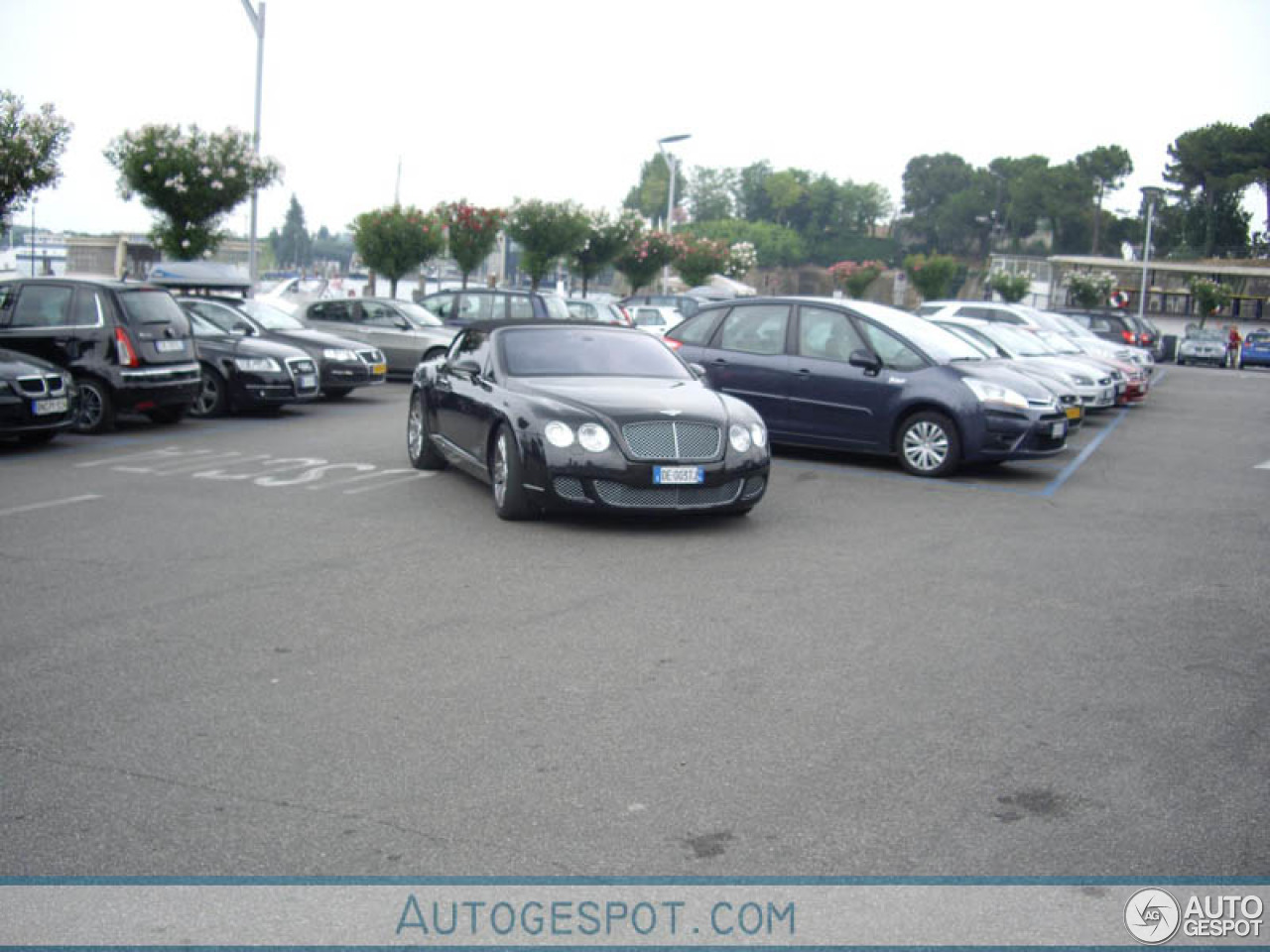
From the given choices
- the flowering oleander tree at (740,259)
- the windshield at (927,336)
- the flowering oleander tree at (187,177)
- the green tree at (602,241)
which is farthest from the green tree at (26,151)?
the flowering oleander tree at (740,259)

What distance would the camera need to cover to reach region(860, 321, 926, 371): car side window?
1270 centimetres

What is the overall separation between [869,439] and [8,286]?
9750mm

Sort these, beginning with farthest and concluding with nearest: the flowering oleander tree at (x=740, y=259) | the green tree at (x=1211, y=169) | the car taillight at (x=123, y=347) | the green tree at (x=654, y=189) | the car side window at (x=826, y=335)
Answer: the green tree at (x=654, y=189)
the green tree at (x=1211, y=169)
the flowering oleander tree at (x=740, y=259)
the car taillight at (x=123, y=347)
the car side window at (x=826, y=335)

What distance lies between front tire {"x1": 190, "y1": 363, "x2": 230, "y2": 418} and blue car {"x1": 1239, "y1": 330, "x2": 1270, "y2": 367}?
150 ft

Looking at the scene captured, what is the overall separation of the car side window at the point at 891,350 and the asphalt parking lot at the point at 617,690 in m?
2.87

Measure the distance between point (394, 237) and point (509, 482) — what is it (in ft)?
91.0

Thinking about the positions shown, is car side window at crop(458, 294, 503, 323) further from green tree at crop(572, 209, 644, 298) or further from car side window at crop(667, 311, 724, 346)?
green tree at crop(572, 209, 644, 298)

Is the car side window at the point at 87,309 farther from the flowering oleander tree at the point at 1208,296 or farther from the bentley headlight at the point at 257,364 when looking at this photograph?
the flowering oleander tree at the point at 1208,296

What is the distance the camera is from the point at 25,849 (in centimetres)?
368

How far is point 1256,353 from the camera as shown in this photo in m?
50.8

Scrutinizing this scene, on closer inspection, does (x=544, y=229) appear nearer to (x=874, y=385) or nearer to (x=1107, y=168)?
(x=874, y=385)

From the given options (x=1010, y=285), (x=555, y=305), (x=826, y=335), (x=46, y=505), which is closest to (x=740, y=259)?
(x=1010, y=285)

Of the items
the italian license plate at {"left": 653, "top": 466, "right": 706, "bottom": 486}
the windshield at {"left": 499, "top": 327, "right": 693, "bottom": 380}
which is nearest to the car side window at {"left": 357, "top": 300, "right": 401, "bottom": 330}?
the windshield at {"left": 499, "top": 327, "right": 693, "bottom": 380}

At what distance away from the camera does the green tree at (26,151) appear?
72.7 feet
